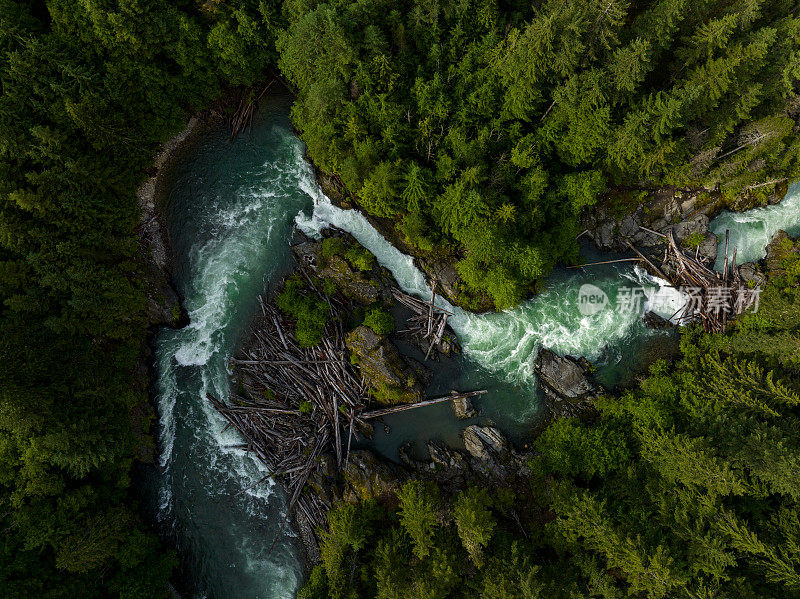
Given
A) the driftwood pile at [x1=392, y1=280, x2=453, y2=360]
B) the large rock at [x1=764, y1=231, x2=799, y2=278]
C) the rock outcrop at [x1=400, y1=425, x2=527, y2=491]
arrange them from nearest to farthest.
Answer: the rock outcrop at [x1=400, y1=425, x2=527, y2=491] → the driftwood pile at [x1=392, y1=280, x2=453, y2=360] → the large rock at [x1=764, y1=231, x2=799, y2=278]

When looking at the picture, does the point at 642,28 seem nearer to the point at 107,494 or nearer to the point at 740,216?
the point at 740,216

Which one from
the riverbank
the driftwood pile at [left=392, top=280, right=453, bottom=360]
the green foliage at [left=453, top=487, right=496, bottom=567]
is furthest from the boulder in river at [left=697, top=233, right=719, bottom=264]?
the green foliage at [left=453, top=487, right=496, bottom=567]

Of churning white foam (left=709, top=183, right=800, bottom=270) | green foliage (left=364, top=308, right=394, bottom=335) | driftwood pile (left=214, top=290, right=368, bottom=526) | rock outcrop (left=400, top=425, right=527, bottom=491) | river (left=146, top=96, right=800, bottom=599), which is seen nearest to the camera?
river (left=146, top=96, right=800, bottom=599)

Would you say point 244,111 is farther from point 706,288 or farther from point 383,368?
point 706,288

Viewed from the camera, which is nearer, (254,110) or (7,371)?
(7,371)

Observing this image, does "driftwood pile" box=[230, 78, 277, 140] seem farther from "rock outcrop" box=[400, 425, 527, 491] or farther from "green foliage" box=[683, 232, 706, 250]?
"green foliage" box=[683, 232, 706, 250]

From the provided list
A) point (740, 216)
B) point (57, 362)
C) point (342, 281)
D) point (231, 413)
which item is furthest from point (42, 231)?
point (740, 216)
